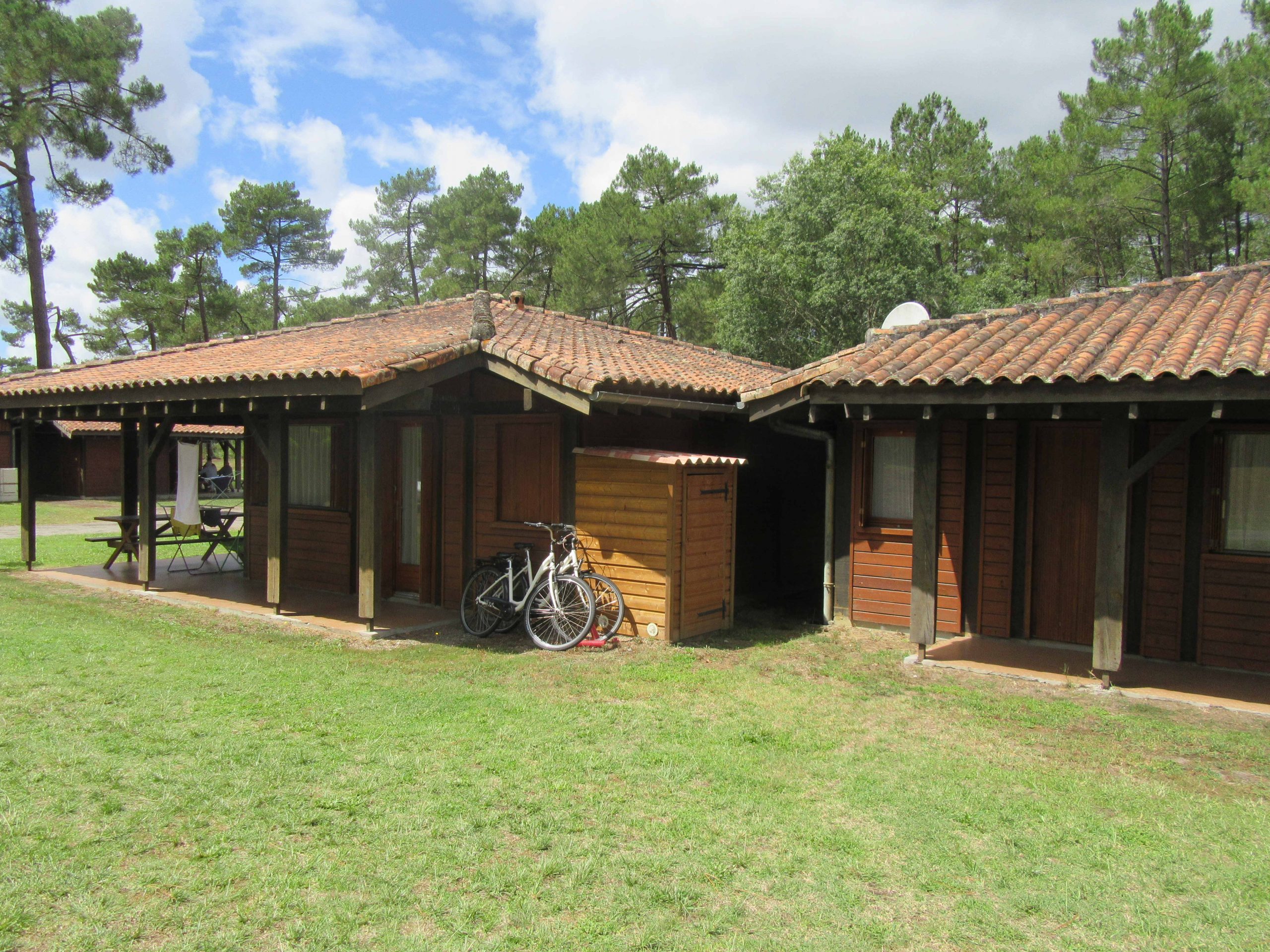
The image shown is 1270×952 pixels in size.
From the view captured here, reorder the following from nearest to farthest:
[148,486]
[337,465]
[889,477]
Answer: [889,477] → [148,486] → [337,465]

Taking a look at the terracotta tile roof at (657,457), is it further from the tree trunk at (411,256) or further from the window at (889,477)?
the tree trunk at (411,256)

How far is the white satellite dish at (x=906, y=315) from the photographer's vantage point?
10.9 m

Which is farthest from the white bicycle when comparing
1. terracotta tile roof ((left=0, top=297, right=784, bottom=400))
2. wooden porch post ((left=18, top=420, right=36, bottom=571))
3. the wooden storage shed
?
wooden porch post ((left=18, top=420, right=36, bottom=571))

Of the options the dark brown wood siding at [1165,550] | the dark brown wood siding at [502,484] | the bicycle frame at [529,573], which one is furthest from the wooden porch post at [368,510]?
the dark brown wood siding at [1165,550]

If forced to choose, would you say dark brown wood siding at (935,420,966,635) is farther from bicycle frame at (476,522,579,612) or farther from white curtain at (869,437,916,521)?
bicycle frame at (476,522,579,612)

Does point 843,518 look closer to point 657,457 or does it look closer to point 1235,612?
point 657,457

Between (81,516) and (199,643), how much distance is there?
18.8 m

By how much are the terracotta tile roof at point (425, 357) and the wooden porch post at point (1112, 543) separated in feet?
13.5

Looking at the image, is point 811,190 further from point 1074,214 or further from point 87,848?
point 87,848

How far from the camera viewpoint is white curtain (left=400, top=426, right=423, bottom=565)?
10.7 meters

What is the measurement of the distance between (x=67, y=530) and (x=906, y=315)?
1924cm

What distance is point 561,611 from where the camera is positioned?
28.0ft

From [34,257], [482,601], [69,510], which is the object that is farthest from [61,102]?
[482,601]

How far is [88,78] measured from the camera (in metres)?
25.8
